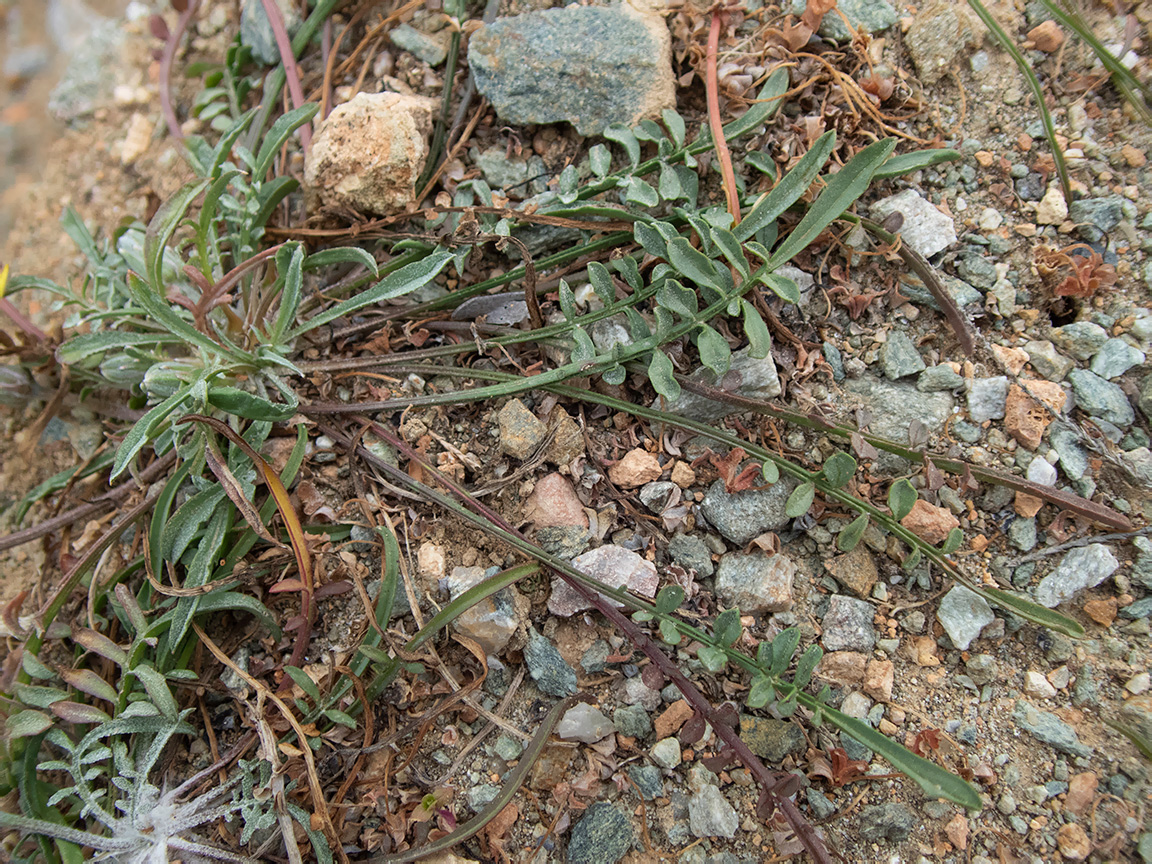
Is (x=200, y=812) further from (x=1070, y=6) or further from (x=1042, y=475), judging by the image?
(x=1070, y=6)

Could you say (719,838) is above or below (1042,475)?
below

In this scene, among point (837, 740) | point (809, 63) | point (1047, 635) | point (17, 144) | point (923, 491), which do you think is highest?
point (809, 63)

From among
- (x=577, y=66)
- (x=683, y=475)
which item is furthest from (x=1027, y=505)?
(x=577, y=66)

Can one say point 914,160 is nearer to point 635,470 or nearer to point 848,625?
point 635,470

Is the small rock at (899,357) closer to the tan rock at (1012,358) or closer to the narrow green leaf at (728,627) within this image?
the tan rock at (1012,358)

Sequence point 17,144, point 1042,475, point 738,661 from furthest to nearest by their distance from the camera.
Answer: point 17,144 → point 1042,475 → point 738,661

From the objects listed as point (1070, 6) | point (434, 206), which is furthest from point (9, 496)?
point (1070, 6)

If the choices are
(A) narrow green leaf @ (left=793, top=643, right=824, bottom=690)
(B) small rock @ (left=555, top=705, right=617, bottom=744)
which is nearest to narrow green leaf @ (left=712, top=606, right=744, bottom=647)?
(A) narrow green leaf @ (left=793, top=643, right=824, bottom=690)
